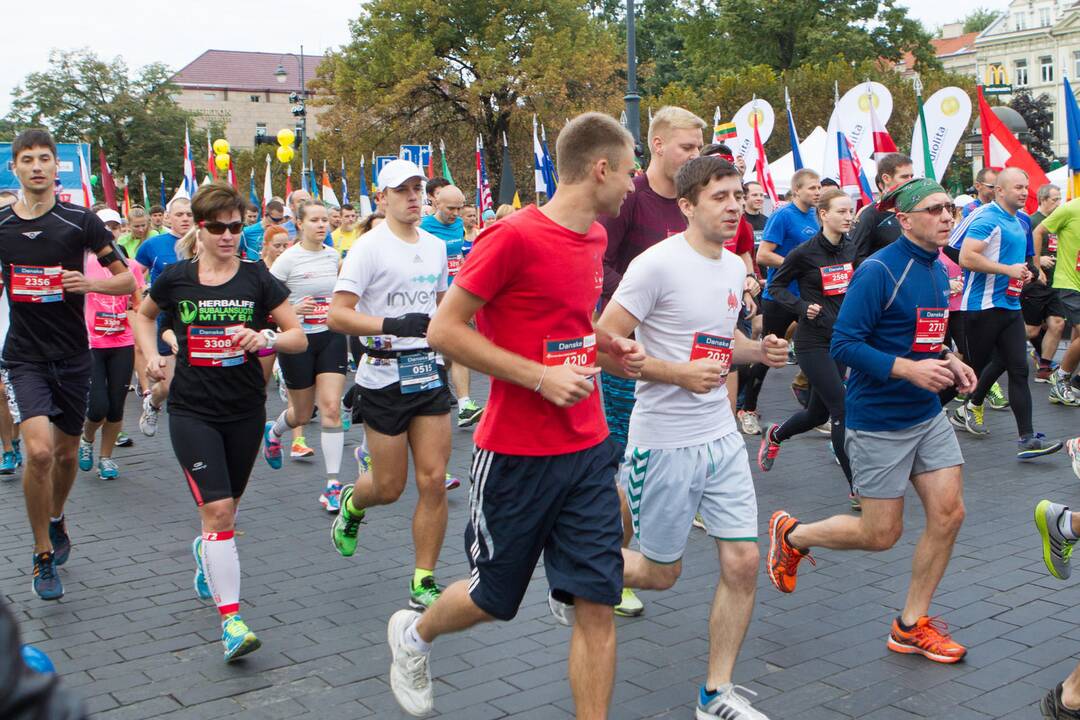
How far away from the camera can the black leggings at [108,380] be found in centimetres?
903

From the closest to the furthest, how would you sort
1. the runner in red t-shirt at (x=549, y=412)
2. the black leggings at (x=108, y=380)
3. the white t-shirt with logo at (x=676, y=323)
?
1. the runner in red t-shirt at (x=549, y=412)
2. the white t-shirt with logo at (x=676, y=323)
3. the black leggings at (x=108, y=380)

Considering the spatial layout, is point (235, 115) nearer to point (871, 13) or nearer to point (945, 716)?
point (871, 13)

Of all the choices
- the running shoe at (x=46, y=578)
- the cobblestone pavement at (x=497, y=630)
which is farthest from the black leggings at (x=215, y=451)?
the running shoe at (x=46, y=578)

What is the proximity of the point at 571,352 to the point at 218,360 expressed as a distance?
2238 mm

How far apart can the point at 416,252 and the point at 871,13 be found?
5457 centimetres

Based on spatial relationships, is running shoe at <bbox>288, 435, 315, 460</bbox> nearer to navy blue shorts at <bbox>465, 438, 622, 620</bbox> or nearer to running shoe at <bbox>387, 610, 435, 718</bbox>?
running shoe at <bbox>387, 610, 435, 718</bbox>

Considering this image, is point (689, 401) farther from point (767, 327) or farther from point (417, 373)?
point (767, 327)

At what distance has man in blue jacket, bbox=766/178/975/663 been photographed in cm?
482

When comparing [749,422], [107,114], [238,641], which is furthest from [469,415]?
[107,114]

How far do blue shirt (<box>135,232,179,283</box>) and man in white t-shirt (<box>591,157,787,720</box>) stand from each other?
688cm

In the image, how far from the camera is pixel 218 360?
17.7 feet

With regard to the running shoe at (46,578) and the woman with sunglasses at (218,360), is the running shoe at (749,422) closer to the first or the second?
the woman with sunglasses at (218,360)

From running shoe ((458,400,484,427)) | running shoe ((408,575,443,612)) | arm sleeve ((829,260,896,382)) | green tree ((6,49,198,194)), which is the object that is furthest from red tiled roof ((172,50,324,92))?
arm sleeve ((829,260,896,382))

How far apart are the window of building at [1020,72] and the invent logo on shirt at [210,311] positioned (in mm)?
103784
